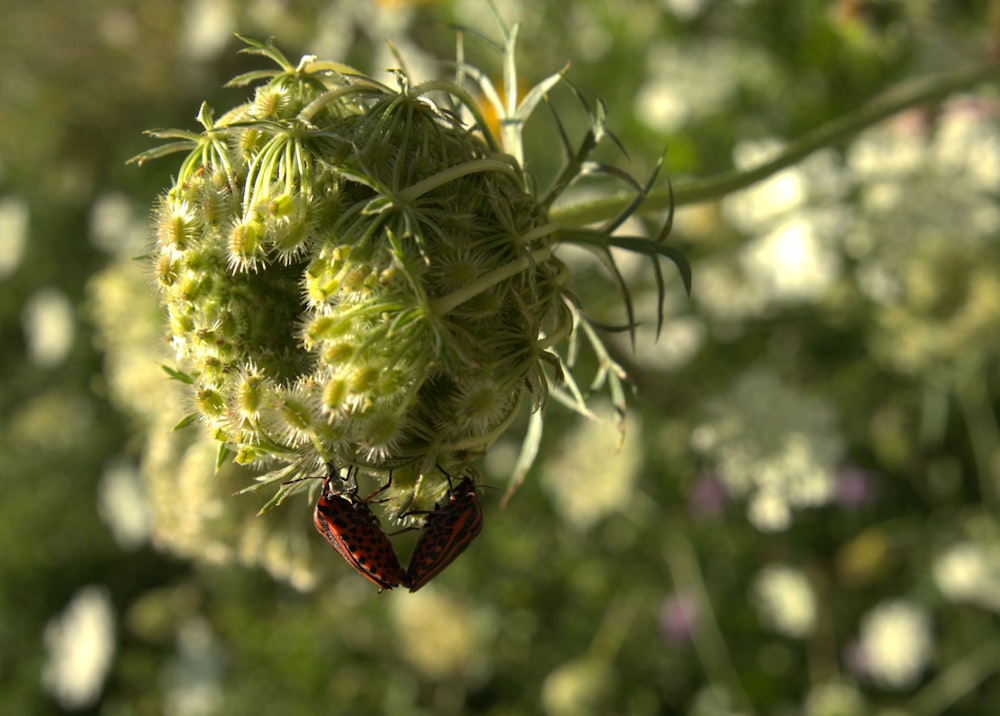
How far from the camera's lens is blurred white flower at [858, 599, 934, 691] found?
4422 mm

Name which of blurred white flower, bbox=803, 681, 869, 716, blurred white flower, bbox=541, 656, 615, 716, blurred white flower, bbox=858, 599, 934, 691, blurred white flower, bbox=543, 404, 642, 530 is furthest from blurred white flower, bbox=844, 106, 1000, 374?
blurred white flower, bbox=541, 656, 615, 716

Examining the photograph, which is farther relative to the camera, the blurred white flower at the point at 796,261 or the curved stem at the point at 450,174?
the blurred white flower at the point at 796,261

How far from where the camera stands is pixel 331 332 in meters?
1.40

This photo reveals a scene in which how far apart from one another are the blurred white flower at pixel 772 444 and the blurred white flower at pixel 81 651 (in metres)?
5.74

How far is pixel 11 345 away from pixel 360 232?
31.2ft

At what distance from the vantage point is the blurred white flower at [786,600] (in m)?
4.50

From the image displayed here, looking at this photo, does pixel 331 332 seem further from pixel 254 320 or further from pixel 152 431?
pixel 152 431

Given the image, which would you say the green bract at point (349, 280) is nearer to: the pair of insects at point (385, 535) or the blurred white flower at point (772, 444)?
the pair of insects at point (385, 535)

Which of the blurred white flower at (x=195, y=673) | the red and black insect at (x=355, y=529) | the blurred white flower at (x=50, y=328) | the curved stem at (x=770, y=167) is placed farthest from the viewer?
the blurred white flower at (x=50, y=328)

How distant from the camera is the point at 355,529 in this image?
5.50ft

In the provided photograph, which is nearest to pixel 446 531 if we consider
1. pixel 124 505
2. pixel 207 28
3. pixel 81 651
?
pixel 124 505

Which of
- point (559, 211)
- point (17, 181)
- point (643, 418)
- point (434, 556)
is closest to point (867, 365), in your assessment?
point (643, 418)

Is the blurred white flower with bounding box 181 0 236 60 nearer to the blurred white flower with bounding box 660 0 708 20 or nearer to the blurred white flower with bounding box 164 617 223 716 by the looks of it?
the blurred white flower with bounding box 660 0 708 20

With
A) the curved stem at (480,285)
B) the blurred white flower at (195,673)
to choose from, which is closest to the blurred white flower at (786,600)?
the curved stem at (480,285)
